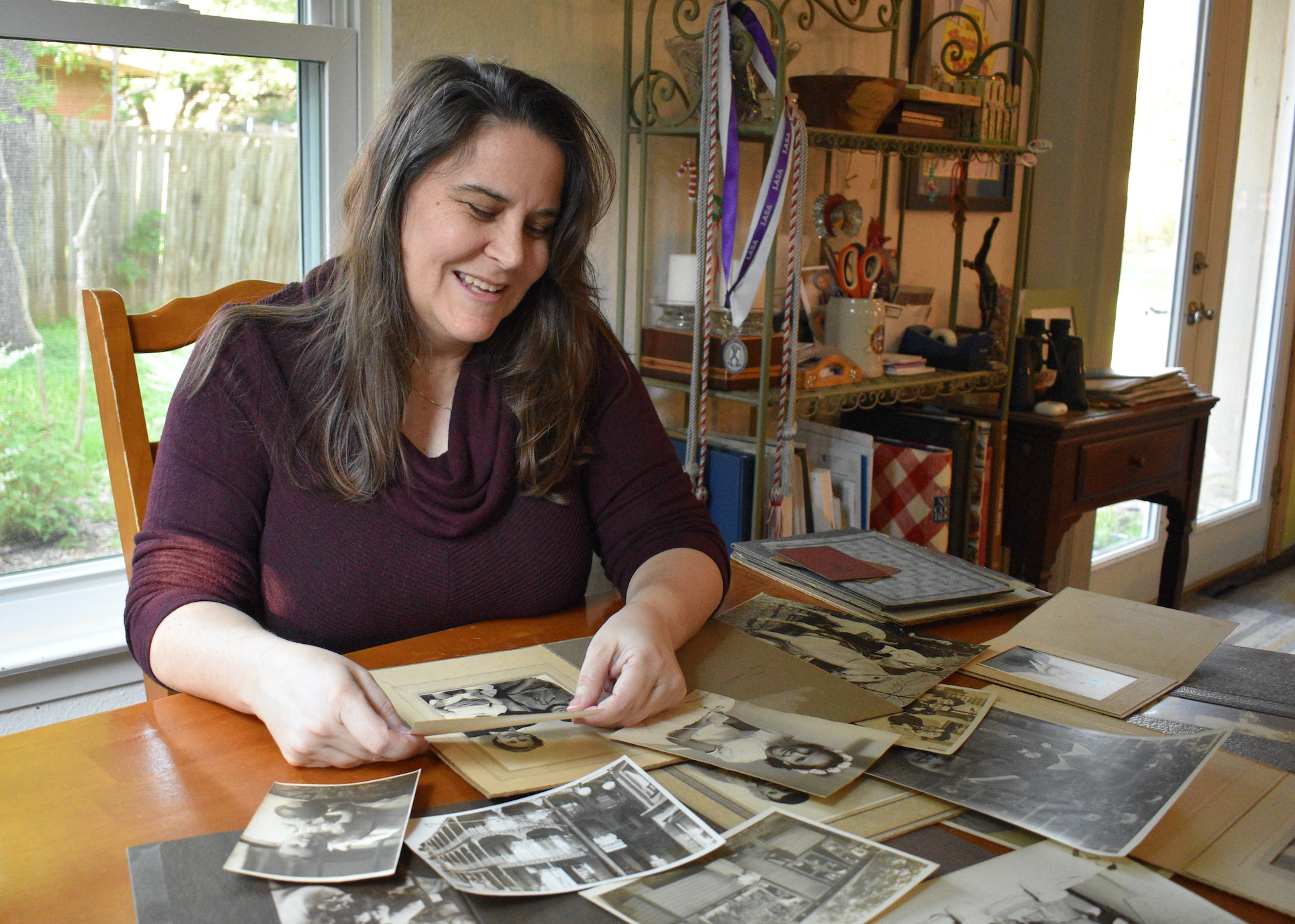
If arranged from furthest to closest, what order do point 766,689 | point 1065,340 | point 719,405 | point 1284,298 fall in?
point 1284,298 < point 1065,340 < point 719,405 < point 766,689

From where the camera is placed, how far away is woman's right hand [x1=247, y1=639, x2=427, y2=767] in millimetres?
782

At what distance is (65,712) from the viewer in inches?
65.7

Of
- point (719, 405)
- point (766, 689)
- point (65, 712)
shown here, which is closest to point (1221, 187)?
point (719, 405)

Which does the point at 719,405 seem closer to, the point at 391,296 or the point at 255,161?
the point at 255,161

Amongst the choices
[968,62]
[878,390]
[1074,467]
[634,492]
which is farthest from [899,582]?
[968,62]

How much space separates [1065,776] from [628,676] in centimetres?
34

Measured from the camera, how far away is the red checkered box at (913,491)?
2.34 m

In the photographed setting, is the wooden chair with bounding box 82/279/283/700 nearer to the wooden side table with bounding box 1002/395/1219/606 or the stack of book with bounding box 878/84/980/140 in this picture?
the stack of book with bounding box 878/84/980/140

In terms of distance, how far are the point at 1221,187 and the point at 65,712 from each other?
385 centimetres

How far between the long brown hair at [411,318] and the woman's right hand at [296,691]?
0.89ft

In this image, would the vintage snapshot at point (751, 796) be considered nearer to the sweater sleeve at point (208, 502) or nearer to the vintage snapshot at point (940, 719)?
the vintage snapshot at point (940, 719)

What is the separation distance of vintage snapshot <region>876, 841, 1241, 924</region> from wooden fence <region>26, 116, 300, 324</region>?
5.19 ft

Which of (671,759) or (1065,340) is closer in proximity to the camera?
(671,759)

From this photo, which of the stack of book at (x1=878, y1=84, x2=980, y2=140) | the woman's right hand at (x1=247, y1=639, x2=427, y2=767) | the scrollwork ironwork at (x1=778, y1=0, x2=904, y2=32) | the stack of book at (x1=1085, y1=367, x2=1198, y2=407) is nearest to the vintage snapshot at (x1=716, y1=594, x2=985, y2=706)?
the woman's right hand at (x1=247, y1=639, x2=427, y2=767)
